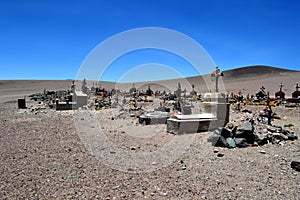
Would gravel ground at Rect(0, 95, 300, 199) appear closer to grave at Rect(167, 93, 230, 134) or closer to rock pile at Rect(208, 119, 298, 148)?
rock pile at Rect(208, 119, 298, 148)

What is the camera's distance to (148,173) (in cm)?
460

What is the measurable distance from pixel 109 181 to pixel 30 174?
1538 mm

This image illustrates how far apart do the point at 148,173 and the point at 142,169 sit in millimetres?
251

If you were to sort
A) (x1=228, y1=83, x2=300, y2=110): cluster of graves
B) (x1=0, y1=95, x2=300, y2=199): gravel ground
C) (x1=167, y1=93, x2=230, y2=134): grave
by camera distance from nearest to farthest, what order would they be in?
(x1=0, y1=95, x2=300, y2=199): gravel ground, (x1=167, y1=93, x2=230, y2=134): grave, (x1=228, y1=83, x2=300, y2=110): cluster of graves

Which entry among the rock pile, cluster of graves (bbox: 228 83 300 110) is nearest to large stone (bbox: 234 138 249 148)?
the rock pile

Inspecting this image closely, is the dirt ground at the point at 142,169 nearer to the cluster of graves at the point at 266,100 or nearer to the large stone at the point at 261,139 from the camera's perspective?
the large stone at the point at 261,139

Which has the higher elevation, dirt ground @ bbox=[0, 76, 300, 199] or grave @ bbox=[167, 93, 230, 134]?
grave @ bbox=[167, 93, 230, 134]

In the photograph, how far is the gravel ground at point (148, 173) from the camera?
370cm

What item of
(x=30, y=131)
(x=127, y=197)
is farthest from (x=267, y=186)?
(x=30, y=131)

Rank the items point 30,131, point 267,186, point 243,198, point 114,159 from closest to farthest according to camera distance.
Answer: point 243,198 → point 267,186 → point 114,159 → point 30,131

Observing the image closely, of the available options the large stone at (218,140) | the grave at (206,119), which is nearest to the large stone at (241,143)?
the large stone at (218,140)

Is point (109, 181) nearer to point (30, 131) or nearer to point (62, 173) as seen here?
point (62, 173)

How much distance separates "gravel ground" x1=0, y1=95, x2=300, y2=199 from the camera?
3699 millimetres

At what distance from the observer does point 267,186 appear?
12.5 feet
